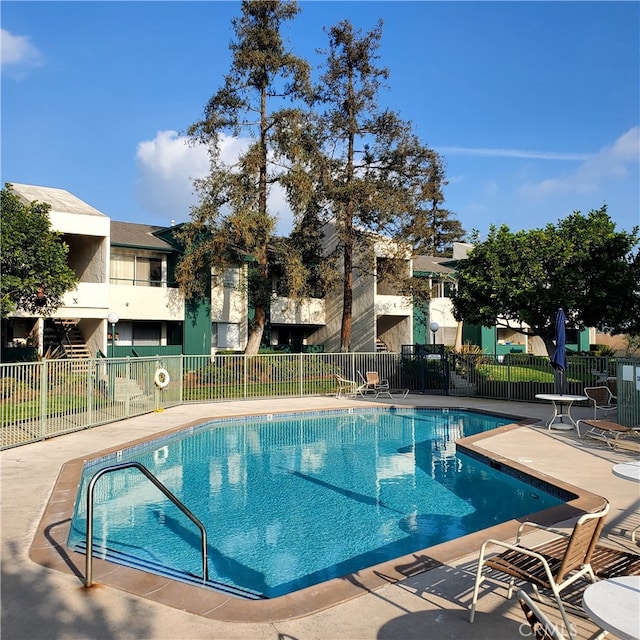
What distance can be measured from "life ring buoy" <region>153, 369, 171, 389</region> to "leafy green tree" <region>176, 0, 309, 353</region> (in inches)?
332

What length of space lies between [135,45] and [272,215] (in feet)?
35.3

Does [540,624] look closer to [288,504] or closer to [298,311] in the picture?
[288,504]

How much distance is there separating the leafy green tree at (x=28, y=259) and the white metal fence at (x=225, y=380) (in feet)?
17.1

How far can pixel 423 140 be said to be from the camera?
27.8 meters

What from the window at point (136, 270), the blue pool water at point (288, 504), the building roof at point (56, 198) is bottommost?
the blue pool water at point (288, 504)

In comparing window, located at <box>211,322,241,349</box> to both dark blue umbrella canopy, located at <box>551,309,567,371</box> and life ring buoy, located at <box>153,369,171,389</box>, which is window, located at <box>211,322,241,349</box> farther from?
dark blue umbrella canopy, located at <box>551,309,567,371</box>

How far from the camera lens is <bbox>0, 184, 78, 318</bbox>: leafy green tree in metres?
17.5

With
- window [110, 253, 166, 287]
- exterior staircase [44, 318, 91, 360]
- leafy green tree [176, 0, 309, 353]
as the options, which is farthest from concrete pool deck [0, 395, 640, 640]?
window [110, 253, 166, 287]

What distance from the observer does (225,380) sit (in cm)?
2003

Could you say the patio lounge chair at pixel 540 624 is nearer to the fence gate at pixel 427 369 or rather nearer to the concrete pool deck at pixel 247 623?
the concrete pool deck at pixel 247 623

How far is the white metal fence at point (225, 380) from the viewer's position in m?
11.1

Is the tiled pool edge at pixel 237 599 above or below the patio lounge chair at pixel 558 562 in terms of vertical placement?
below

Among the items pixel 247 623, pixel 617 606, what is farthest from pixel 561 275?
pixel 247 623

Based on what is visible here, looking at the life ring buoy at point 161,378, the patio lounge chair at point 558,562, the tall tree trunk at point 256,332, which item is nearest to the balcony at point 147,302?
the tall tree trunk at point 256,332
